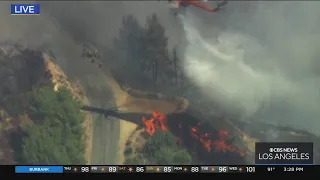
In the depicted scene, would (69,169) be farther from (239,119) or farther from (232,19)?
(232,19)

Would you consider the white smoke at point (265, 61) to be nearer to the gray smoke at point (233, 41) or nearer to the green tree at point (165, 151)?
the gray smoke at point (233, 41)

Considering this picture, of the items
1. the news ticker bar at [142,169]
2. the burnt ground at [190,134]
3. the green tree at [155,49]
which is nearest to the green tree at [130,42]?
the green tree at [155,49]

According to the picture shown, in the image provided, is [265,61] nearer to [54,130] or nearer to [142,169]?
[142,169]

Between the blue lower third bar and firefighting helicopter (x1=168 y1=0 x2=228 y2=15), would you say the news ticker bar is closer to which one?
the blue lower third bar

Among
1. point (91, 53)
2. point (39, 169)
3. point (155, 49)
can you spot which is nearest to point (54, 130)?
point (39, 169)

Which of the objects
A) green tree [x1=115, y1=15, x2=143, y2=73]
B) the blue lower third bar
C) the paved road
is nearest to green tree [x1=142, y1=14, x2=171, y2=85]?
green tree [x1=115, y1=15, x2=143, y2=73]

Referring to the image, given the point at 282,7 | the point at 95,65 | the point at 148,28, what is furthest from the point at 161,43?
the point at 282,7
